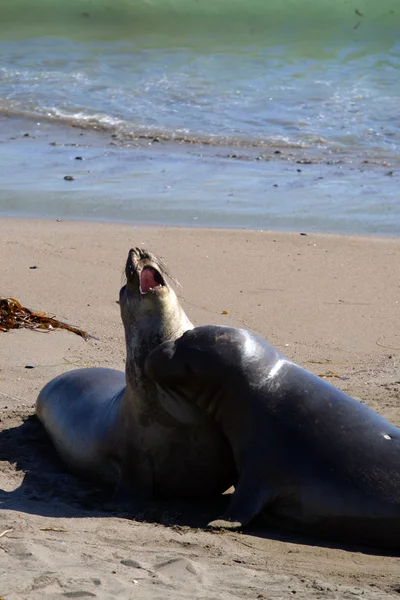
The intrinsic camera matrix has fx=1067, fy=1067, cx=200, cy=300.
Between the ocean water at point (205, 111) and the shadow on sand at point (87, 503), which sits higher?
the ocean water at point (205, 111)

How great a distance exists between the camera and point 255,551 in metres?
4.21

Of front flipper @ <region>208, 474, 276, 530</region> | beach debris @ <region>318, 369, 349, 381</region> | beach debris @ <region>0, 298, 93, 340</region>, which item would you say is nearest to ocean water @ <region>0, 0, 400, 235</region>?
beach debris @ <region>0, 298, 93, 340</region>

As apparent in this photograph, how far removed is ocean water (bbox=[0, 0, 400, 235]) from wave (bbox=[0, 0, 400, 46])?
49mm

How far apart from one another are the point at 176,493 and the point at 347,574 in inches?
44.8

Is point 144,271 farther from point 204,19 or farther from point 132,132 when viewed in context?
point 204,19

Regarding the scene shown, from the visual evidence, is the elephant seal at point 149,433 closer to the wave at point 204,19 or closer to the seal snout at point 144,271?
the seal snout at point 144,271

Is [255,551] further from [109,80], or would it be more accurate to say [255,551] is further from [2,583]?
[109,80]

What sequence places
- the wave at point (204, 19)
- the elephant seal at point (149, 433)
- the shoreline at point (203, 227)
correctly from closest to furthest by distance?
the elephant seal at point (149, 433), the shoreline at point (203, 227), the wave at point (204, 19)

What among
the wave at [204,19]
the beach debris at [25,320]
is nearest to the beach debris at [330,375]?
the beach debris at [25,320]

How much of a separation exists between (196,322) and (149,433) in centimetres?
236

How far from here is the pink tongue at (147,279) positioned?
16.4 ft

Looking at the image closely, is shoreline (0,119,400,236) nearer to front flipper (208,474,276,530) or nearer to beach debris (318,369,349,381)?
beach debris (318,369,349,381)

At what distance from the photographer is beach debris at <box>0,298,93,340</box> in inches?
277

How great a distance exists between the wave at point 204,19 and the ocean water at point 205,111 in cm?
5
